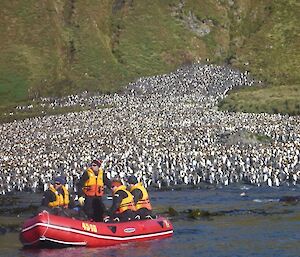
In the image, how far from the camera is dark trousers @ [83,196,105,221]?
30312 millimetres

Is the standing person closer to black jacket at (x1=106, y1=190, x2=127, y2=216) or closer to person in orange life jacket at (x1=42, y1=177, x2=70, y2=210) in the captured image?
person in orange life jacket at (x1=42, y1=177, x2=70, y2=210)

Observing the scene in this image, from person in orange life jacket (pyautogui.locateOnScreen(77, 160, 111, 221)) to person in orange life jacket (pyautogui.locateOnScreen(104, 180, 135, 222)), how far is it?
408 mm

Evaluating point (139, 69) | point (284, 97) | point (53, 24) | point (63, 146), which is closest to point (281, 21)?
point (139, 69)

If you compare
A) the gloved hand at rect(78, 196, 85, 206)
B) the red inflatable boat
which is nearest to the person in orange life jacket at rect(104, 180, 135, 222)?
the red inflatable boat

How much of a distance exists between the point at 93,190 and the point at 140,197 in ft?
6.01

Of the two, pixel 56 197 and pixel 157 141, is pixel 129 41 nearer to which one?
pixel 157 141

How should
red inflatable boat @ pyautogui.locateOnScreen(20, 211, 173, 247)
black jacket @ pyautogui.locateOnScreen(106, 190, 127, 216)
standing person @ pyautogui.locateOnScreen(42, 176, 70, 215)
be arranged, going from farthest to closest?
black jacket @ pyautogui.locateOnScreen(106, 190, 127, 216), standing person @ pyautogui.locateOnScreen(42, 176, 70, 215), red inflatable boat @ pyautogui.locateOnScreen(20, 211, 173, 247)

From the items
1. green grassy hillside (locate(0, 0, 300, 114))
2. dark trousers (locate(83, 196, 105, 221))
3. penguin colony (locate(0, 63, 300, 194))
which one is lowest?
dark trousers (locate(83, 196, 105, 221))

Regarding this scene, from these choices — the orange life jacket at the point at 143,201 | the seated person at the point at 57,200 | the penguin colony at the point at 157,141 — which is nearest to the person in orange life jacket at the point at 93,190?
the seated person at the point at 57,200

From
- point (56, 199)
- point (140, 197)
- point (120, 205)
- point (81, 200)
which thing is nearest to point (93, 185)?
point (81, 200)

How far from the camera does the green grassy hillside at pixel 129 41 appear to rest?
124562 mm

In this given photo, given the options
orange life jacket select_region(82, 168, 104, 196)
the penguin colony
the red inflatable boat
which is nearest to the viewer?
the red inflatable boat

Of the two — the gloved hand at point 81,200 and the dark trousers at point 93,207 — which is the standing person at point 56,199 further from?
the gloved hand at point 81,200

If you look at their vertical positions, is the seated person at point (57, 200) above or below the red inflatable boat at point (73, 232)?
above
